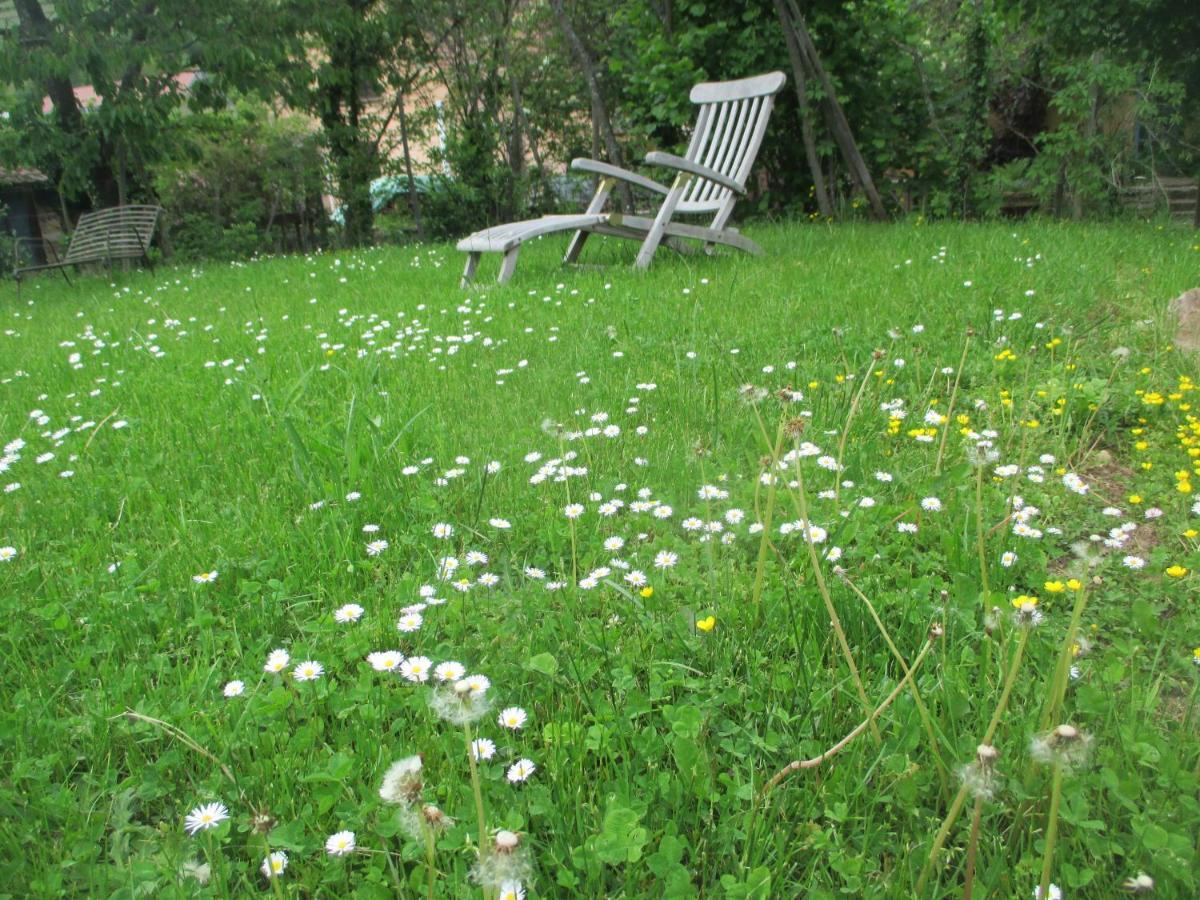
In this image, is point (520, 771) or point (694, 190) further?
point (694, 190)

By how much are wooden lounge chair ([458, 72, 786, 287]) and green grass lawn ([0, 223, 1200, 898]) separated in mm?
2116

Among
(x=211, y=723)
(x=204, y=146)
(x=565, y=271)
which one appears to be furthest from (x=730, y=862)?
(x=204, y=146)

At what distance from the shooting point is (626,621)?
66.2 inches

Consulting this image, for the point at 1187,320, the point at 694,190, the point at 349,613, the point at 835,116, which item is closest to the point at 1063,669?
the point at 349,613

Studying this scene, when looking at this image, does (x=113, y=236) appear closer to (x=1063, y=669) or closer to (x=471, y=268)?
(x=471, y=268)

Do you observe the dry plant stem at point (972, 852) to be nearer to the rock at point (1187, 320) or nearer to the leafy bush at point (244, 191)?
the rock at point (1187, 320)

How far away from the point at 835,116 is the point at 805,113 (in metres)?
0.25

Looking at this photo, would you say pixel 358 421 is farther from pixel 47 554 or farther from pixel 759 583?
pixel 759 583

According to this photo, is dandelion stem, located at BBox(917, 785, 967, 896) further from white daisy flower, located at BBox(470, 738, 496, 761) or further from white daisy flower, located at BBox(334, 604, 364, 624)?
white daisy flower, located at BBox(334, 604, 364, 624)

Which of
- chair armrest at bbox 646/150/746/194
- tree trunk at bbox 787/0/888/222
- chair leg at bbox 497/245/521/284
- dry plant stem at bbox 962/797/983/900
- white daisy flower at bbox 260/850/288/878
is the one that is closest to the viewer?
dry plant stem at bbox 962/797/983/900

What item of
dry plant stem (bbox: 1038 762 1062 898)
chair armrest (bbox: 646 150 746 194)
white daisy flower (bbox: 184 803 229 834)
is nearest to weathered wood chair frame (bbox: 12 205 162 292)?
chair armrest (bbox: 646 150 746 194)

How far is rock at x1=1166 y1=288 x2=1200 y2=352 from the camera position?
305cm

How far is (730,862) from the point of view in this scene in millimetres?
1151

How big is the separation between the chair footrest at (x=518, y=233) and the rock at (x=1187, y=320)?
130 inches
